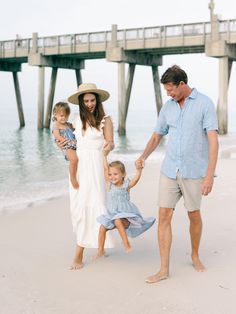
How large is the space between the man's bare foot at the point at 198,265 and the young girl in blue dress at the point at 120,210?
1.50ft

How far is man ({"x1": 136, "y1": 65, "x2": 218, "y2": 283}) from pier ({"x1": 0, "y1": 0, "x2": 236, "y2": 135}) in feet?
69.6

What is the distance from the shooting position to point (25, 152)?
75.8ft

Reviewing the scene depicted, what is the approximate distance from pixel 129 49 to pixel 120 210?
78.3 ft

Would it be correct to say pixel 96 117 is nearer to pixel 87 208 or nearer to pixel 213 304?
pixel 87 208

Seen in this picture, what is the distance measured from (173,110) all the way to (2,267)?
1883 mm

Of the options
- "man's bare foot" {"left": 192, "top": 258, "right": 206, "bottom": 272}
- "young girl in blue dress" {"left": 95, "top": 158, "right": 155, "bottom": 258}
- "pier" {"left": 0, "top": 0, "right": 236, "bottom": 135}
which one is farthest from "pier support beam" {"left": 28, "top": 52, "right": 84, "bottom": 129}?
"man's bare foot" {"left": 192, "top": 258, "right": 206, "bottom": 272}

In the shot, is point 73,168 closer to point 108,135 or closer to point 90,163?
point 90,163

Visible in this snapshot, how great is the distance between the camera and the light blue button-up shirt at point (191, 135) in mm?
4273

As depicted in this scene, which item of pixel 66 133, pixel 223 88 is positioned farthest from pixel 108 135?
pixel 223 88

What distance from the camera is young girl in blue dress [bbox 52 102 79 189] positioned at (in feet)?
15.3

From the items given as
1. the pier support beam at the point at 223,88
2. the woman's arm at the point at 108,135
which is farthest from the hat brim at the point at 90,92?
the pier support beam at the point at 223,88

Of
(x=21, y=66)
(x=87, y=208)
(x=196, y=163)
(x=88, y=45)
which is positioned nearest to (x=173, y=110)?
(x=196, y=163)

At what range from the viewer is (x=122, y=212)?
4621 mm

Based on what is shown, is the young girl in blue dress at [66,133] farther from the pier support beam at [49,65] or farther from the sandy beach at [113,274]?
the pier support beam at [49,65]
